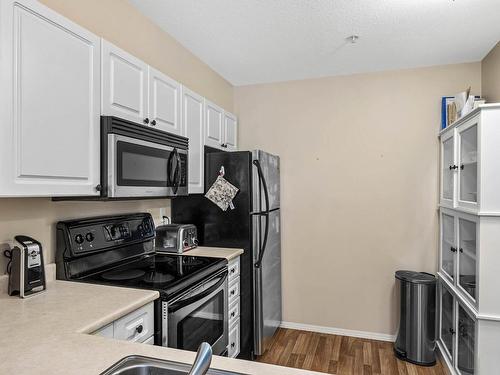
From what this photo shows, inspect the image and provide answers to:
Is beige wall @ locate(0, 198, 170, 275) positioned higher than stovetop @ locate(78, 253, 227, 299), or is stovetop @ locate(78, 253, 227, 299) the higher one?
beige wall @ locate(0, 198, 170, 275)

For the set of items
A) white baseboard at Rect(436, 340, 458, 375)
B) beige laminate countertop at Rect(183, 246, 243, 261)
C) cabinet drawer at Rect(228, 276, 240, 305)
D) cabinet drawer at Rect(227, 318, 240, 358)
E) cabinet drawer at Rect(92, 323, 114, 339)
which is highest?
beige laminate countertop at Rect(183, 246, 243, 261)

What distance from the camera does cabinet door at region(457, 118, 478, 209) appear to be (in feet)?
7.09

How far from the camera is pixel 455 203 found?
248 cm

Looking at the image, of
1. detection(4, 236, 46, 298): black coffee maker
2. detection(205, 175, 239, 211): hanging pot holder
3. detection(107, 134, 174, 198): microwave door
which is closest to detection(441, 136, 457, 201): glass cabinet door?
detection(205, 175, 239, 211): hanging pot holder

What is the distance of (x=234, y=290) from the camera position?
2.53 meters

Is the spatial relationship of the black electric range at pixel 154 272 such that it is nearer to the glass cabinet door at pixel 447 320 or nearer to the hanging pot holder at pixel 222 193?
the hanging pot holder at pixel 222 193

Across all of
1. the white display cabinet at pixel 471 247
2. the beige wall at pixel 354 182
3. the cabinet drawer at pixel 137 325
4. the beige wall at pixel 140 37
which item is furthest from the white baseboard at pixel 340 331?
the beige wall at pixel 140 37

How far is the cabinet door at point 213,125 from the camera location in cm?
275

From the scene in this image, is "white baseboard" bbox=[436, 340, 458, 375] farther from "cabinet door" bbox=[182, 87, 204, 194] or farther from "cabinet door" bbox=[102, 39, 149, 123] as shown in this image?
"cabinet door" bbox=[102, 39, 149, 123]

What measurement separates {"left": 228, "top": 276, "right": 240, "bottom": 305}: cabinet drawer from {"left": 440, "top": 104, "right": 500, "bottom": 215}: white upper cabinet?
1.68m

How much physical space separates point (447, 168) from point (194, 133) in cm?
212

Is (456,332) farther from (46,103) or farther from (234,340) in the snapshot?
(46,103)

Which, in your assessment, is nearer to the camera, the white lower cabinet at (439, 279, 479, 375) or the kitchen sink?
the kitchen sink

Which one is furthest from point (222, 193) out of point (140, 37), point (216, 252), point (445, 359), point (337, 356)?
Result: point (445, 359)
